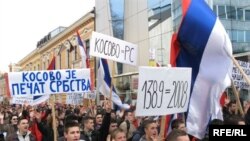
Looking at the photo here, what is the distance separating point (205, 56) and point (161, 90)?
2.99ft

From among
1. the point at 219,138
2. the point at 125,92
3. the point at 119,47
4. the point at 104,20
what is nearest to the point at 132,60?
the point at 119,47

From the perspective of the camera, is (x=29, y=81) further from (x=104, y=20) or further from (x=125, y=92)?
(x=104, y=20)

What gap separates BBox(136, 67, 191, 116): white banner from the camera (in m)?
5.10

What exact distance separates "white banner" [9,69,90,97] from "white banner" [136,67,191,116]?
3349 mm

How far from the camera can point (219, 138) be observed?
297cm

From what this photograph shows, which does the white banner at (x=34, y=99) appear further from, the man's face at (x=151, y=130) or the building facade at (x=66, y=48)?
the building facade at (x=66, y=48)

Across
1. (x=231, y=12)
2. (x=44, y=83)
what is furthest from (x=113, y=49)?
(x=231, y=12)

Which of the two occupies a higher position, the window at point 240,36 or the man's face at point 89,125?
the window at point 240,36

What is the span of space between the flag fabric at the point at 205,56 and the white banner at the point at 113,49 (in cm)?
277

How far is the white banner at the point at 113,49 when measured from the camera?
28.0ft

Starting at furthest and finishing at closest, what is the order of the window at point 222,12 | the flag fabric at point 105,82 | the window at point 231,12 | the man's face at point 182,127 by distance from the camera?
the window at point 222,12, the window at point 231,12, the flag fabric at point 105,82, the man's face at point 182,127

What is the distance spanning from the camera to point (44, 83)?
820 centimetres

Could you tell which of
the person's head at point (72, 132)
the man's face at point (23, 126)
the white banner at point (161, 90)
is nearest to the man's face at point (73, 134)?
the person's head at point (72, 132)

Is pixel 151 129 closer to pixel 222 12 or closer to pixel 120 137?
pixel 120 137
